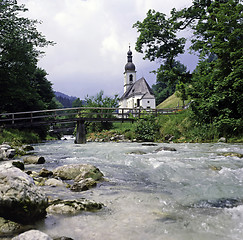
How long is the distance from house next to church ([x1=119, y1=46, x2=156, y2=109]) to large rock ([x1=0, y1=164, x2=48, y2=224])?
5434 cm

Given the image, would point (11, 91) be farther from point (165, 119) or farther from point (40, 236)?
point (40, 236)

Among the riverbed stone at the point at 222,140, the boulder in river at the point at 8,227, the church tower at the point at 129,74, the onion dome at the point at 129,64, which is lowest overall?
the riverbed stone at the point at 222,140

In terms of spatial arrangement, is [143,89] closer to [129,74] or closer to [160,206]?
[129,74]

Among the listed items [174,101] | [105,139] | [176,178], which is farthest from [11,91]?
[174,101]

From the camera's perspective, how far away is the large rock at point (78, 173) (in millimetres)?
5992

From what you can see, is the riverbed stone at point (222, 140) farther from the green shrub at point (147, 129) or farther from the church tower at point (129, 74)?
the church tower at point (129, 74)

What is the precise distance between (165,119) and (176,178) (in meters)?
14.9

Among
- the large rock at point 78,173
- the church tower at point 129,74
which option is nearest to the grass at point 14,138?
the large rock at point 78,173

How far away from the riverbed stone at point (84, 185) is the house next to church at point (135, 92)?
172 ft

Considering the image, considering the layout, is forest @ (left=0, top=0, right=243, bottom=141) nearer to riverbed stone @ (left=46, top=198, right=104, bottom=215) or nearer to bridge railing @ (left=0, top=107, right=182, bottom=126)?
bridge railing @ (left=0, top=107, right=182, bottom=126)

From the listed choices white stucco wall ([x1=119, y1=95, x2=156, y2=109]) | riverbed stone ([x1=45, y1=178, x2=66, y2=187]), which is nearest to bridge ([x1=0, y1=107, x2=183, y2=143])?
riverbed stone ([x1=45, y1=178, x2=66, y2=187])

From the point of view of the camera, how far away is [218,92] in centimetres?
1532

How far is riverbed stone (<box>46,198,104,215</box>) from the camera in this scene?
12.7 ft

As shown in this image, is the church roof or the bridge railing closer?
the bridge railing
